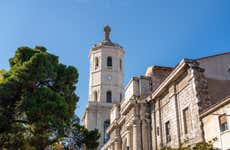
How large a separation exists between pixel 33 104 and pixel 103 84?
1323 inches

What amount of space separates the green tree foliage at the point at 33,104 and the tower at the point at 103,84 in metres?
29.6

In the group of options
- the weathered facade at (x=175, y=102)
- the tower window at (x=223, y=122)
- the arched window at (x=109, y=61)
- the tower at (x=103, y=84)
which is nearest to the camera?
the tower window at (x=223, y=122)

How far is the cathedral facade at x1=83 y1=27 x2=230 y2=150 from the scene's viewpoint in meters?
17.2

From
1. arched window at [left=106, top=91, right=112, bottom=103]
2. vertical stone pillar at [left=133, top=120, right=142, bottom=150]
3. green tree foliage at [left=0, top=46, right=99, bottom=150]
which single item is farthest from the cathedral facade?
arched window at [left=106, top=91, right=112, bottom=103]

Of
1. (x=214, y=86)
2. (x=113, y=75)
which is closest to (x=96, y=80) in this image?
(x=113, y=75)

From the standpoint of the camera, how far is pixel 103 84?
49656 mm

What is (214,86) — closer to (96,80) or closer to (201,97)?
(201,97)

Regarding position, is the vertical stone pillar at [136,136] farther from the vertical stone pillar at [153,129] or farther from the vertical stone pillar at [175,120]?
the vertical stone pillar at [175,120]

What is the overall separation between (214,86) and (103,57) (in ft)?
107

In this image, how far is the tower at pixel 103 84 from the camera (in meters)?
47.8

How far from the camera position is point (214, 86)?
19.5 meters

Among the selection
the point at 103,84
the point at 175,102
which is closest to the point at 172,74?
the point at 175,102

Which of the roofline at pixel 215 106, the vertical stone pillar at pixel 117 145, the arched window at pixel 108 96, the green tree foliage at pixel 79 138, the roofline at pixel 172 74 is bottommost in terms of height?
the green tree foliage at pixel 79 138

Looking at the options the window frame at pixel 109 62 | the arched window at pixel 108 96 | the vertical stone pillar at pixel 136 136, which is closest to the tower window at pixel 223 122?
the vertical stone pillar at pixel 136 136
